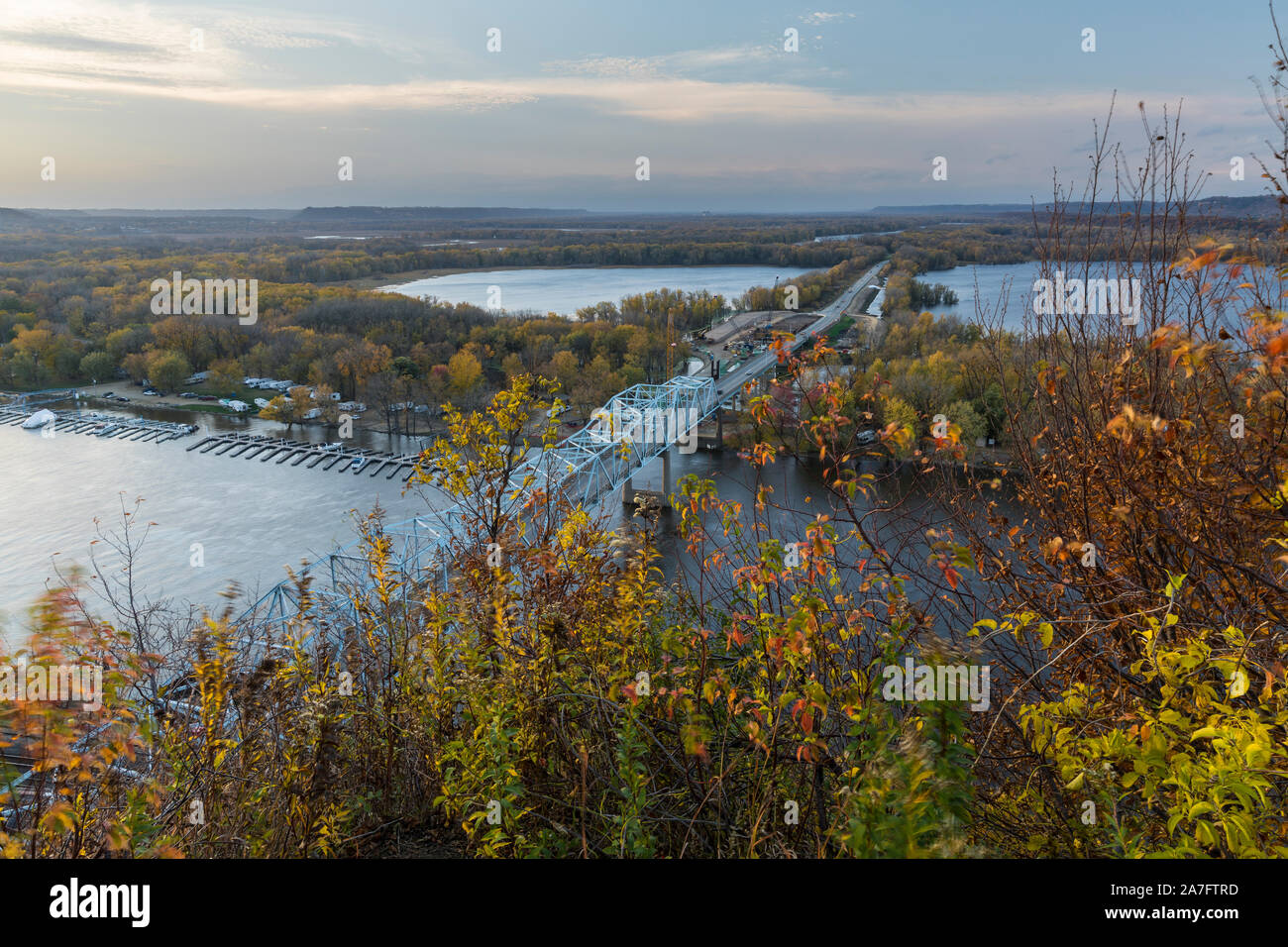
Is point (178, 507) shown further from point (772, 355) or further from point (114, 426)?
point (772, 355)

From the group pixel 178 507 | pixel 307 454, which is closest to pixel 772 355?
pixel 178 507

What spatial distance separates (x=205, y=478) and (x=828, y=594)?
32898mm

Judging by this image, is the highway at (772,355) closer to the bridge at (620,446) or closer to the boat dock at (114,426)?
the bridge at (620,446)

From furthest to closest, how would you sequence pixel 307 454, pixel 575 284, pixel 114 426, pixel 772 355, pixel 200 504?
pixel 575 284, pixel 114 426, pixel 307 454, pixel 200 504, pixel 772 355

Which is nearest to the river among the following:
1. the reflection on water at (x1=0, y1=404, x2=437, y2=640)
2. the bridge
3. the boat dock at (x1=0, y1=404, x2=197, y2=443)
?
the boat dock at (x1=0, y1=404, x2=197, y2=443)

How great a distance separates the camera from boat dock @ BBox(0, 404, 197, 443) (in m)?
36.6

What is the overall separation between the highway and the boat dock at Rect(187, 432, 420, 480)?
45.3ft

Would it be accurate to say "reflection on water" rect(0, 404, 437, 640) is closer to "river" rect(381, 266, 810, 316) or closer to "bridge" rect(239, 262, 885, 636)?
"bridge" rect(239, 262, 885, 636)

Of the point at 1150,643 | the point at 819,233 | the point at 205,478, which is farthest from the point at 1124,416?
the point at 819,233

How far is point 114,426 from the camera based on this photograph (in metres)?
37.6

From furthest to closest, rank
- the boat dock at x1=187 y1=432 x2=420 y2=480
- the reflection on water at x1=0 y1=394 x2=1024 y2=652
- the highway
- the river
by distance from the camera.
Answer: the river → the highway → the boat dock at x1=187 y1=432 x2=420 y2=480 → the reflection on water at x1=0 y1=394 x2=1024 y2=652

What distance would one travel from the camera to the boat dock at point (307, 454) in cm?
3141

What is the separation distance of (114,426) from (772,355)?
34.3 m

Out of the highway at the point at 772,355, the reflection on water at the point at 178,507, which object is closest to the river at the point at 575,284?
the highway at the point at 772,355
